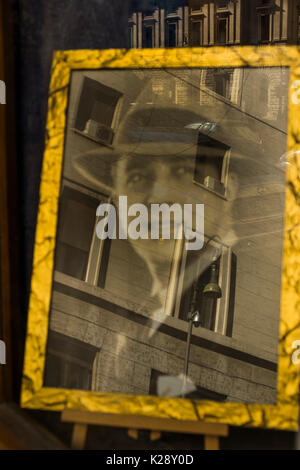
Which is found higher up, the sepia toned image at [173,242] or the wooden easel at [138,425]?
the sepia toned image at [173,242]

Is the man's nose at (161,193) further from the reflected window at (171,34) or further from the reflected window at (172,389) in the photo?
the reflected window at (172,389)

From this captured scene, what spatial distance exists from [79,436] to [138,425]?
296 millimetres

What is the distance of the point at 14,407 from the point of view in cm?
251

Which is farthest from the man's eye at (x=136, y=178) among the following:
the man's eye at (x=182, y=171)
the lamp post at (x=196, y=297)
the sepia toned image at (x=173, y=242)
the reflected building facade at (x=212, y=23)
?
the reflected building facade at (x=212, y=23)

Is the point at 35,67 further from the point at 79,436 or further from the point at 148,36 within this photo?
the point at 79,436

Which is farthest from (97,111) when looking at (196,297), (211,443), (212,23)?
(211,443)

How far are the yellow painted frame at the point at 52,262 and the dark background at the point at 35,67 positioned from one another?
0.08 meters

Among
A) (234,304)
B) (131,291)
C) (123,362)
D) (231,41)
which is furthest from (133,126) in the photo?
(123,362)

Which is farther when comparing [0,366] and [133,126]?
[0,366]

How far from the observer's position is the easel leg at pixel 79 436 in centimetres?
231

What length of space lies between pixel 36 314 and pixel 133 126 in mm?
1034
